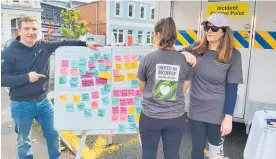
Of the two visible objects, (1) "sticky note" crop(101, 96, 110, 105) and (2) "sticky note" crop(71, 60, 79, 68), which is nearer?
(2) "sticky note" crop(71, 60, 79, 68)

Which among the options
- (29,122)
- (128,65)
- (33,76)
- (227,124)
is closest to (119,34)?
(128,65)

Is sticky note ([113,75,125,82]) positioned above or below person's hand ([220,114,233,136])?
above

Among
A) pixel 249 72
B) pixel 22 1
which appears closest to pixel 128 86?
pixel 249 72

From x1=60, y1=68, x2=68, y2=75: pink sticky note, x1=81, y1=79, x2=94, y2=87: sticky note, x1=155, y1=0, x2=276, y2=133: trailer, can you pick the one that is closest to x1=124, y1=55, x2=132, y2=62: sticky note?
x1=81, y1=79, x2=94, y2=87: sticky note

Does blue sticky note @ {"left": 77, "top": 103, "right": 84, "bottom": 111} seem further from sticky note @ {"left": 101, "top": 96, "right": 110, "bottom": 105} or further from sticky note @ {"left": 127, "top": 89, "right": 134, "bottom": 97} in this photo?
sticky note @ {"left": 127, "top": 89, "right": 134, "bottom": 97}

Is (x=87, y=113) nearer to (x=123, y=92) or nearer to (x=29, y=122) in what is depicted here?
(x=123, y=92)

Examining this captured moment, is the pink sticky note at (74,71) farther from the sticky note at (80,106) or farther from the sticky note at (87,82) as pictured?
the sticky note at (80,106)

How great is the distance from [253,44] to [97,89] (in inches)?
98.6

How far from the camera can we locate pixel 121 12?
98.7 feet

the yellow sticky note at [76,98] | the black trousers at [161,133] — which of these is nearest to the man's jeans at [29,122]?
the yellow sticky note at [76,98]

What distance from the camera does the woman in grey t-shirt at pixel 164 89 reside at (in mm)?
2176

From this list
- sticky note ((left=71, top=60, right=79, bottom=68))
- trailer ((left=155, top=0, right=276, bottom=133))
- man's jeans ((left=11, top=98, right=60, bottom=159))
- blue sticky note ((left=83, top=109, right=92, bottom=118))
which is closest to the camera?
man's jeans ((left=11, top=98, right=60, bottom=159))

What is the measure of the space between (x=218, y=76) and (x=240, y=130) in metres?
3.03

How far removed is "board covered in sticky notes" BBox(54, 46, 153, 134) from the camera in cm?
298
